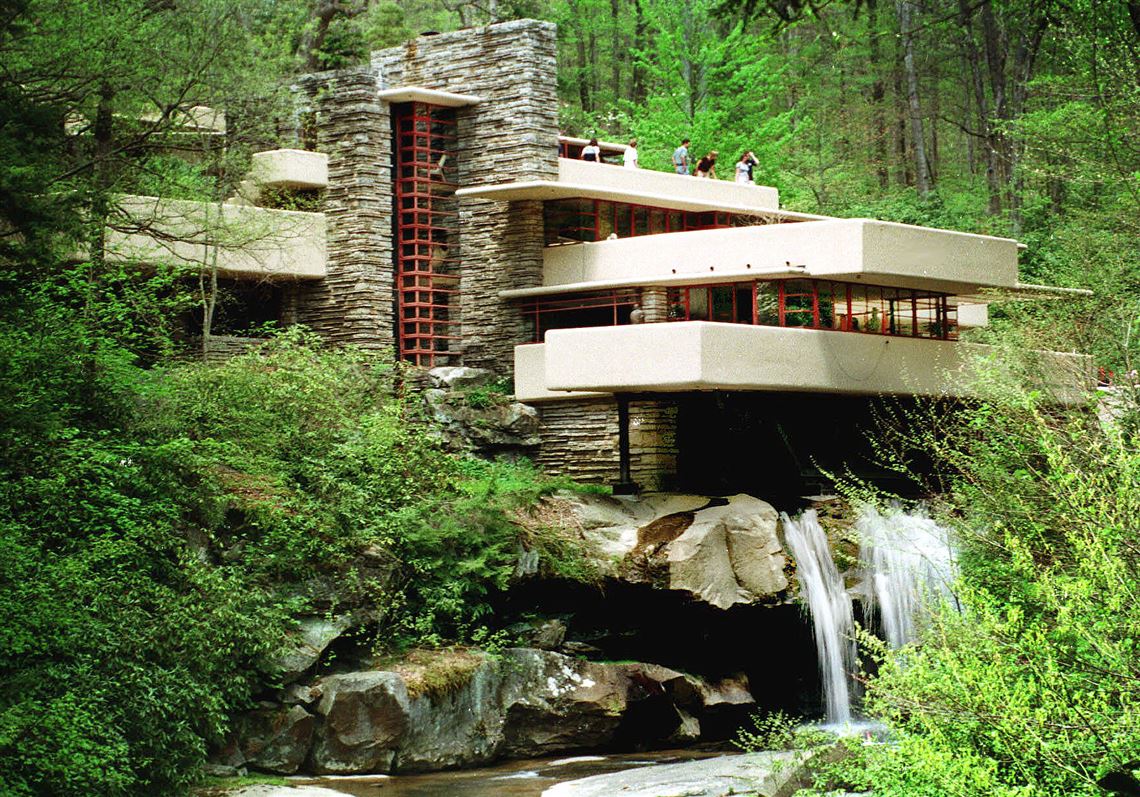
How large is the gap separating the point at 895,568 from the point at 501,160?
13.1 m

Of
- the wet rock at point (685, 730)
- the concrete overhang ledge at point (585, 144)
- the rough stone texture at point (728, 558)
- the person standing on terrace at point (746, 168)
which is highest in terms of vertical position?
the concrete overhang ledge at point (585, 144)

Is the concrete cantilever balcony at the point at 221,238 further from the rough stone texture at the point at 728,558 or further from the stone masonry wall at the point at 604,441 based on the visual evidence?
the rough stone texture at the point at 728,558

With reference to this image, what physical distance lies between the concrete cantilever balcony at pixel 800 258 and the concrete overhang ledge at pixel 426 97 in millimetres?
3835

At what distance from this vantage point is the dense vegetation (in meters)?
15.4

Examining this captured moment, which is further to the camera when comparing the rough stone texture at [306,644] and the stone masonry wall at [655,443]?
the stone masonry wall at [655,443]

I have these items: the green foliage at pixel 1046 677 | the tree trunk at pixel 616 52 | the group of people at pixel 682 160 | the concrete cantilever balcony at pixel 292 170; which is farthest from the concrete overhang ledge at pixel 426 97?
the tree trunk at pixel 616 52

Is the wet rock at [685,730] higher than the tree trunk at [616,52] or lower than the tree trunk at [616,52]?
lower

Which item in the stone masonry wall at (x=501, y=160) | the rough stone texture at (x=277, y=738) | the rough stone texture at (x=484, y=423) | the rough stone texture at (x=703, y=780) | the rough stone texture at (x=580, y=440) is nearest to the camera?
the rough stone texture at (x=703, y=780)

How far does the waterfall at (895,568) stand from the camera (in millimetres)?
27500

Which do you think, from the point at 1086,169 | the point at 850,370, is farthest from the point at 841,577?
the point at 1086,169

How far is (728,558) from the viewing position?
87.6 ft

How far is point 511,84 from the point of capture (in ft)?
114

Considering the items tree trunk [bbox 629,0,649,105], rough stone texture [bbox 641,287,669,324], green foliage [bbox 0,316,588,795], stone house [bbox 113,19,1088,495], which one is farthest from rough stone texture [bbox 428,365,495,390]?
tree trunk [bbox 629,0,649,105]

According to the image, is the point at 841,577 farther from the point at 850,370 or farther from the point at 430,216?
the point at 430,216
